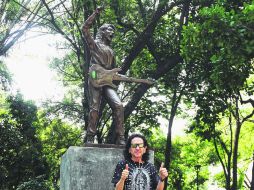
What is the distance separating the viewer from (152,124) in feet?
55.2

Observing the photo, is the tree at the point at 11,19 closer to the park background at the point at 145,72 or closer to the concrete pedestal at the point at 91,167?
the park background at the point at 145,72

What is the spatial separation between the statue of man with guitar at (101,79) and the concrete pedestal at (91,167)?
373mm

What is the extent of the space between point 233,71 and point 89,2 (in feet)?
18.5

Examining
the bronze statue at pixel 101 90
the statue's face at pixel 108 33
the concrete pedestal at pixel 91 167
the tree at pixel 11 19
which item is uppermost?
the tree at pixel 11 19

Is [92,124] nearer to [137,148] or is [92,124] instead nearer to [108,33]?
[108,33]

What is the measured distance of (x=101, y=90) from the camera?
300 inches

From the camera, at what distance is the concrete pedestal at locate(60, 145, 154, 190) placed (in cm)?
684

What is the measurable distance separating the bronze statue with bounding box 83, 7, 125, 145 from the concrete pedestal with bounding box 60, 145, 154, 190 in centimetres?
37

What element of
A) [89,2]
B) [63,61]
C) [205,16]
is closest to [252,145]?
[63,61]

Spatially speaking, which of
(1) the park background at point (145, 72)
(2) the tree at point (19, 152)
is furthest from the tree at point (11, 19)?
(2) the tree at point (19, 152)

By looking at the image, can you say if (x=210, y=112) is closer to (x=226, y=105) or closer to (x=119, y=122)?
(x=226, y=105)

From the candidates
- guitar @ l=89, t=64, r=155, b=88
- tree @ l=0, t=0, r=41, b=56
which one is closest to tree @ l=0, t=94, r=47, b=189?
tree @ l=0, t=0, r=41, b=56

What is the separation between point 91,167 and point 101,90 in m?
1.47

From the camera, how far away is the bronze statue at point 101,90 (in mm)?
7445
